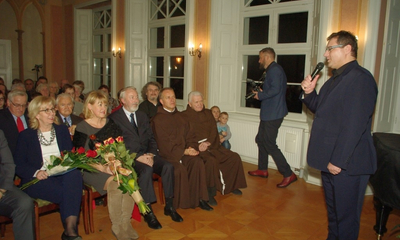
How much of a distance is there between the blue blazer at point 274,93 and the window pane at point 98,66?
20.8 ft

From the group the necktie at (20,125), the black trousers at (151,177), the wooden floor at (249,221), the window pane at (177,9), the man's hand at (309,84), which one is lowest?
the wooden floor at (249,221)

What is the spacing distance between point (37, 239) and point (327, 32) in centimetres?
424

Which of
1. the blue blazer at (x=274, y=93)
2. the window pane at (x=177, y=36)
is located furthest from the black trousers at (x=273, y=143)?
the window pane at (x=177, y=36)

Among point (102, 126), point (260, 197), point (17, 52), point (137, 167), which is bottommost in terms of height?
point (260, 197)

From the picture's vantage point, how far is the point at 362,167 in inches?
89.8

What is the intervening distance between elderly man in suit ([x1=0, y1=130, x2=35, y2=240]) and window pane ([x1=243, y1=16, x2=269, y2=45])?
470 cm

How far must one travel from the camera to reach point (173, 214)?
11.1 ft

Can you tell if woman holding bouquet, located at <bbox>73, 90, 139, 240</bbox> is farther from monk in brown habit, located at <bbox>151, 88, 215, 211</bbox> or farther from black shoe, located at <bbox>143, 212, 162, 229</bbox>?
monk in brown habit, located at <bbox>151, 88, 215, 211</bbox>

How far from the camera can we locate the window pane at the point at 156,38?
303 inches

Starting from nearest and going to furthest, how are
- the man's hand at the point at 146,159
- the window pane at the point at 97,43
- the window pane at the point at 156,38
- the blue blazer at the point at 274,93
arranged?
the man's hand at the point at 146,159
the blue blazer at the point at 274,93
the window pane at the point at 156,38
the window pane at the point at 97,43

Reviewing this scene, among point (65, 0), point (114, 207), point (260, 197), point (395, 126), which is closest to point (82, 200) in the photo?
point (114, 207)

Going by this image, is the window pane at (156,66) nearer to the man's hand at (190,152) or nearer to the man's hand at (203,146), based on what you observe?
the man's hand at (203,146)

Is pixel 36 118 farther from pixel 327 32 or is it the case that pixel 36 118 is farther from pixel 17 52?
pixel 17 52

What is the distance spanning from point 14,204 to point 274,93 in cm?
337
